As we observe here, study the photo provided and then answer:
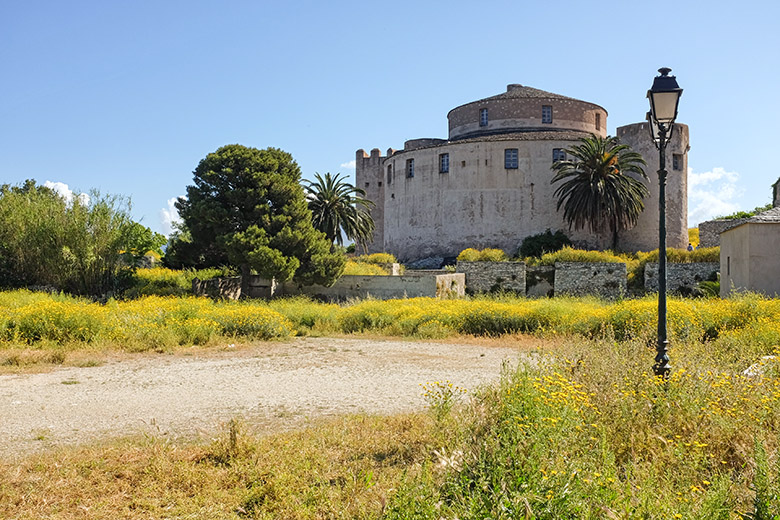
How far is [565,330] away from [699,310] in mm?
2845

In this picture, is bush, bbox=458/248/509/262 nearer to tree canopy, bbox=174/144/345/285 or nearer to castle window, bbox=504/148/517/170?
tree canopy, bbox=174/144/345/285

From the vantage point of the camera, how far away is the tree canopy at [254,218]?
62.8ft

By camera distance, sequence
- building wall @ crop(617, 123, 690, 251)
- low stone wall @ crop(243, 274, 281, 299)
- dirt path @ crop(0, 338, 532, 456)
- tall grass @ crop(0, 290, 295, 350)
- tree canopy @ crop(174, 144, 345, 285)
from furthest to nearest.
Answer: building wall @ crop(617, 123, 690, 251) < low stone wall @ crop(243, 274, 281, 299) < tree canopy @ crop(174, 144, 345, 285) < tall grass @ crop(0, 290, 295, 350) < dirt path @ crop(0, 338, 532, 456)

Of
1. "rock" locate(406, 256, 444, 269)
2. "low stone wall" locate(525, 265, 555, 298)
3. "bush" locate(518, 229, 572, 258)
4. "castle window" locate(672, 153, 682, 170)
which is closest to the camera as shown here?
"low stone wall" locate(525, 265, 555, 298)

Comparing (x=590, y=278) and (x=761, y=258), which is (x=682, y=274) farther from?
(x=761, y=258)

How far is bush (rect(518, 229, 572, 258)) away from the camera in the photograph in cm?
3294

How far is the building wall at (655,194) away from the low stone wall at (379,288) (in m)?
16.7

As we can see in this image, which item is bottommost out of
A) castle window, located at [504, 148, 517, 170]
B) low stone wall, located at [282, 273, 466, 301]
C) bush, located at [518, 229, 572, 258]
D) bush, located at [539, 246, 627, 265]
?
low stone wall, located at [282, 273, 466, 301]

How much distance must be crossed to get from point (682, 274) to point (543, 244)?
9.20m

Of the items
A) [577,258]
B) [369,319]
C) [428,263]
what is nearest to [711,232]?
[577,258]

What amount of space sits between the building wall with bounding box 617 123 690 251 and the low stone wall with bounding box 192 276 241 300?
23357mm

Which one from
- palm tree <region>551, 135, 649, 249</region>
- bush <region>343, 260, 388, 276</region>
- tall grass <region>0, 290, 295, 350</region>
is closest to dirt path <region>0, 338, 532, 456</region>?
tall grass <region>0, 290, 295, 350</region>

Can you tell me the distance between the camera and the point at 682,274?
24.9 metres

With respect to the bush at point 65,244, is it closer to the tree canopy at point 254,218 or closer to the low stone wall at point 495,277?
the tree canopy at point 254,218
